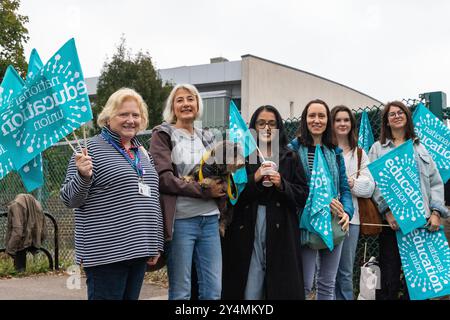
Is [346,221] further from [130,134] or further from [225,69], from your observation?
[225,69]

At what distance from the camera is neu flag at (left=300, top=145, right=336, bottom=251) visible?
4.16m

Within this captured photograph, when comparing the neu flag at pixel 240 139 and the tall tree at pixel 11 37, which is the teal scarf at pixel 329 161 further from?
the tall tree at pixel 11 37

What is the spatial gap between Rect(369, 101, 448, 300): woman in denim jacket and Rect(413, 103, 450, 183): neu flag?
23 cm

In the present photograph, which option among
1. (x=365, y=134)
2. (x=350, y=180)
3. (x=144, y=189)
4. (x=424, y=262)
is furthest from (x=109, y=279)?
(x=365, y=134)

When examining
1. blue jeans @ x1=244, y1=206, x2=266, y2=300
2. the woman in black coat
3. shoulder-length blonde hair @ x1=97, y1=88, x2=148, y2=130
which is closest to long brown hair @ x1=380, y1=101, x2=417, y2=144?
the woman in black coat

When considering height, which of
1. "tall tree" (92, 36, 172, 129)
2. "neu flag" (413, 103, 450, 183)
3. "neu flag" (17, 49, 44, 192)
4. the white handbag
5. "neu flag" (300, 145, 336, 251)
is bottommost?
the white handbag

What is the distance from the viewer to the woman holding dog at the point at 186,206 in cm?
382

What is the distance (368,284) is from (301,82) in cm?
3039

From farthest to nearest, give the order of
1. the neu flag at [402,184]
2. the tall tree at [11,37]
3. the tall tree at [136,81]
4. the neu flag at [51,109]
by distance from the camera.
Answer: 1. the tall tree at [136,81]
2. the tall tree at [11,37]
3. the neu flag at [402,184]
4. the neu flag at [51,109]

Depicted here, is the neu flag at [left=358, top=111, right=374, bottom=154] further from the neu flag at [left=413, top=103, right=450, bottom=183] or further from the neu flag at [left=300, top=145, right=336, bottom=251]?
the neu flag at [left=300, top=145, right=336, bottom=251]

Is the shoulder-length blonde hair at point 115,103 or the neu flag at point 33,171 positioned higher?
the shoulder-length blonde hair at point 115,103

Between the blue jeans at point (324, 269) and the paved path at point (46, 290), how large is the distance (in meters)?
2.43

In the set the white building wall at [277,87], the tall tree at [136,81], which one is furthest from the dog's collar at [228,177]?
the white building wall at [277,87]

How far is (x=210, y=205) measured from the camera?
3951 millimetres
